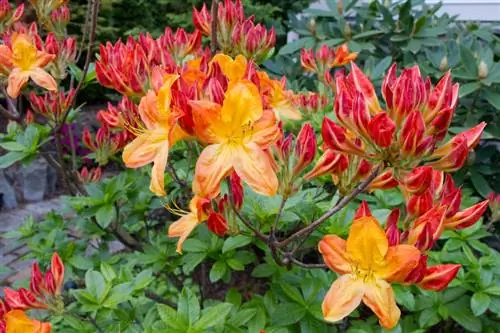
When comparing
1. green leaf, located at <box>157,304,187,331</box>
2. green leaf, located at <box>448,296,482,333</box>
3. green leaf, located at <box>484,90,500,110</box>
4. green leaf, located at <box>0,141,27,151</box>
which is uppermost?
green leaf, located at <box>0,141,27,151</box>

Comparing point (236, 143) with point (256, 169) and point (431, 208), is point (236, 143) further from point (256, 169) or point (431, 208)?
point (431, 208)

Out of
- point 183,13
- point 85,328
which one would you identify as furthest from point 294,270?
point 183,13

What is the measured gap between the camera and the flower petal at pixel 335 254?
108 cm

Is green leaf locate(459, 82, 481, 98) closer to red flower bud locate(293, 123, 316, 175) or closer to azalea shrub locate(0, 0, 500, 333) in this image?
azalea shrub locate(0, 0, 500, 333)

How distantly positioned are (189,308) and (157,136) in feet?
1.54

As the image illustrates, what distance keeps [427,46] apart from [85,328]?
2442 mm

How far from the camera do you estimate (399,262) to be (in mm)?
1027

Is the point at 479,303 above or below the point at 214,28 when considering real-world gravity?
below

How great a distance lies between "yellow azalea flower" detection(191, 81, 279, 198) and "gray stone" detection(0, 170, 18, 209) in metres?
4.88

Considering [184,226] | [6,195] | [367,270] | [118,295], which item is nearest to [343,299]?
[367,270]

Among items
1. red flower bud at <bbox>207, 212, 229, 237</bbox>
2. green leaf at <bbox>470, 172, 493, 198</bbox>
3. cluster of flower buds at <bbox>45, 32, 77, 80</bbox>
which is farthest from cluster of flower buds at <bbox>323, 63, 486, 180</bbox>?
green leaf at <bbox>470, 172, 493, 198</bbox>

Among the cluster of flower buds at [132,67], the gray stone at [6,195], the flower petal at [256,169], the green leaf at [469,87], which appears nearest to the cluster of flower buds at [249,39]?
the cluster of flower buds at [132,67]

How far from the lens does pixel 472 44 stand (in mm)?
2975

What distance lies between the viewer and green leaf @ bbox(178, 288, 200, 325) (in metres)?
1.40
